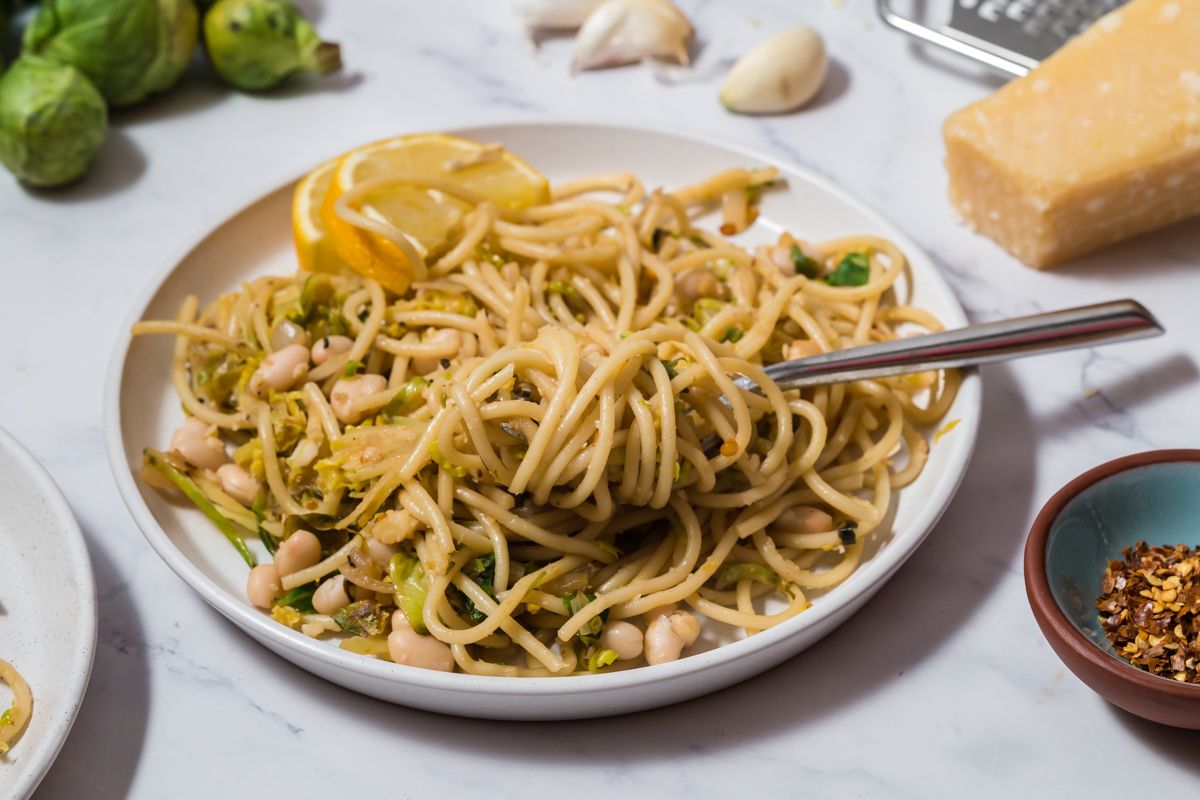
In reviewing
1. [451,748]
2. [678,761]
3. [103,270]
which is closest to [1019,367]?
[678,761]

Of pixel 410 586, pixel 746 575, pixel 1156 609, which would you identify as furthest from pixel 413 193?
pixel 1156 609

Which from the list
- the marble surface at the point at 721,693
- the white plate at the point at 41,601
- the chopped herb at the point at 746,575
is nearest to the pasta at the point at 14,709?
the white plate at the point at 41,601

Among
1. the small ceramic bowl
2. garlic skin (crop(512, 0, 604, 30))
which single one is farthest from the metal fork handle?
garlic skin (crop(512, 0, 604, 30))

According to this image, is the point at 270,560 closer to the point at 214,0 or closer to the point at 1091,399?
the point at 1091,399

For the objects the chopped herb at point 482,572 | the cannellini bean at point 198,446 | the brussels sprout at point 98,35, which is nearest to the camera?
the chopped herb at point 482,572

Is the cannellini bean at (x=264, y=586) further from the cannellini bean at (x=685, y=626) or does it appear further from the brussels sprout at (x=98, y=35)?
the brussels sprout at (x=98, y=35)

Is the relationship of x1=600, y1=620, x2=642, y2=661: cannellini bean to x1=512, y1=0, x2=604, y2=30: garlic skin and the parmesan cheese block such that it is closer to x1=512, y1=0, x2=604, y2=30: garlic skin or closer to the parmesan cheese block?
the parmesan cheese block
